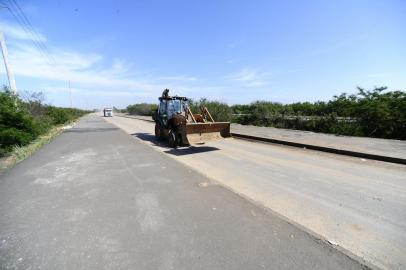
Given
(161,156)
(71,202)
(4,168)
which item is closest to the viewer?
(71,202)

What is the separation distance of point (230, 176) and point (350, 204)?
115 inches

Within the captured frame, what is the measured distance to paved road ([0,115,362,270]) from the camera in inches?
124

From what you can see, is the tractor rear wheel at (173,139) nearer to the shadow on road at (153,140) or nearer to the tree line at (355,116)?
the shadow on road at (153,140)

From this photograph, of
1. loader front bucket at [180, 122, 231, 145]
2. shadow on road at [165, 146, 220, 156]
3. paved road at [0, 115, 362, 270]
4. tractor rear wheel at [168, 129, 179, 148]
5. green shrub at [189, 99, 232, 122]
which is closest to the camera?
paved road at [0, 115, 362, 270]

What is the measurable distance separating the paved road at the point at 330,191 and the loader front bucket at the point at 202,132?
0.67 meters

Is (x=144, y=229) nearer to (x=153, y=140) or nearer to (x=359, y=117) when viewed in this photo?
(x=153, y=140)

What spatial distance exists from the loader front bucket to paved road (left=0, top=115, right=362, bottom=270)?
11.3 ft

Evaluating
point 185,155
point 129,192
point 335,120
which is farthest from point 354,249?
point 335,120

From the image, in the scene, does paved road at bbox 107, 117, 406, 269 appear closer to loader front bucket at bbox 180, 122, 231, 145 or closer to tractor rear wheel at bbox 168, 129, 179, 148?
loader front bucket at bbox 180, 122, 231, 145

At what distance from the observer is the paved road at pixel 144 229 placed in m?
3.15

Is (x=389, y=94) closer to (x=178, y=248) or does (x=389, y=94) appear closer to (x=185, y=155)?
(x=185, y=155)

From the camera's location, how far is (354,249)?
3361mm

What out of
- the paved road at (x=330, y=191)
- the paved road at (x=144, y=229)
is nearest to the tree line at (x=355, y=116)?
the paved road at (x=330, y=191)

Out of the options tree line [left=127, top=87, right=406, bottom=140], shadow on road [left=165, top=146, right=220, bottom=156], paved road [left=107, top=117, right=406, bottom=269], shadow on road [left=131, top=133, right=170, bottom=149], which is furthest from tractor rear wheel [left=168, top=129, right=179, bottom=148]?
tree line [left=127, top=87, right=406, bottom=140]
